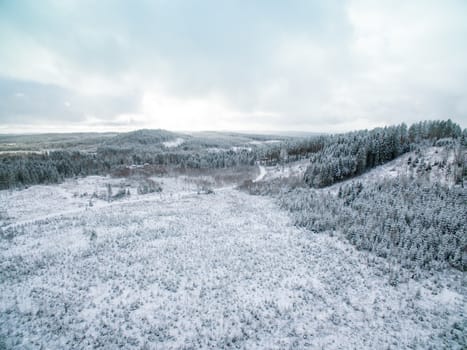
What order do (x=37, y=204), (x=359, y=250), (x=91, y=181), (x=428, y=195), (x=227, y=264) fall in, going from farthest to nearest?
(x=91, y=181) → (x=37, y=204) → (x=428, y=195) → (x=359, y=250) → (x=227, y=264)

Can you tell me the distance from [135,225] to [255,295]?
17.3 m

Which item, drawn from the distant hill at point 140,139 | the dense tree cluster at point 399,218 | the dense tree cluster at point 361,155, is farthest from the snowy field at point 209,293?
the distant hill at point 140,139

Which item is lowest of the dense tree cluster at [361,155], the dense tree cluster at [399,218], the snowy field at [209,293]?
the snowy field at [209,293]

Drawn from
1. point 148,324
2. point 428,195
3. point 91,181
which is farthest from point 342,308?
point 91,181

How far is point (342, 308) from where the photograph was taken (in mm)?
12406

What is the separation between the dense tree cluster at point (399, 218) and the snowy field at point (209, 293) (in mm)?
1736

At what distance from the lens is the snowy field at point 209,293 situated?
34.5 ft

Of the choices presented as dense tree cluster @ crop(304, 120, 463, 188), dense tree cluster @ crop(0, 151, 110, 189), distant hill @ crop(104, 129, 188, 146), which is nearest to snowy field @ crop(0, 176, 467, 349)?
dense tree cluster @ crop(304, 120, 463, 188)

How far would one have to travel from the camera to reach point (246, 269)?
1619 cm

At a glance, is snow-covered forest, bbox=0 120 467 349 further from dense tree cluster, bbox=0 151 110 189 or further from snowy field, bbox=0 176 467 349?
dense tree cluster, bbox=0 151 110 189

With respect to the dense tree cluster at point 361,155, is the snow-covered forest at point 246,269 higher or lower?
lower

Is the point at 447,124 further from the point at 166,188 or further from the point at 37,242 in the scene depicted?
the point at 37,242

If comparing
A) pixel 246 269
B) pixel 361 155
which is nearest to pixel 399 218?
pixel 246 269

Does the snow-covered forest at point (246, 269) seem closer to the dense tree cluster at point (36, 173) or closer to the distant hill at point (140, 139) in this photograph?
the dense tree cluster at point (36, 173)
